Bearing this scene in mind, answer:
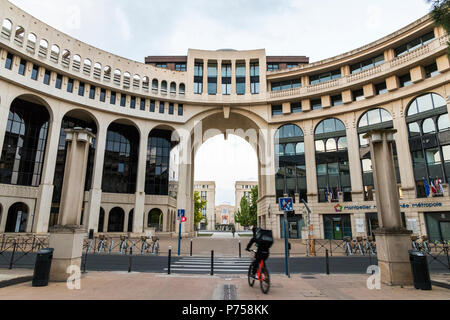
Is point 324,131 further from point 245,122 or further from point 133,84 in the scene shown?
point 133,84

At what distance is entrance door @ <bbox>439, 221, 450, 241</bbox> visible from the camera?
77.8 ft

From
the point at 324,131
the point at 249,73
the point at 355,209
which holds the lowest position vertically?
the point at 355,209

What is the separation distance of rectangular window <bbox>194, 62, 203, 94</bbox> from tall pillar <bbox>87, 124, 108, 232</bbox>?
47.8ft

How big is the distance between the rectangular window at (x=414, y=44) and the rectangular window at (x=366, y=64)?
1.82 m

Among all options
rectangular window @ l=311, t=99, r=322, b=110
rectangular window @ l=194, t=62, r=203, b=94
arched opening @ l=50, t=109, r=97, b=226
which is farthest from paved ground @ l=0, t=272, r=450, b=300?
rectangular window @ l=194, t=62, r=203, b=94

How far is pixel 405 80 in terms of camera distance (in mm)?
29609

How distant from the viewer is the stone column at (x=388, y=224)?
8091mm

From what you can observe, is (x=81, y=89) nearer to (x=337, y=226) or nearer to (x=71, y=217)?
(x=71, y=217)

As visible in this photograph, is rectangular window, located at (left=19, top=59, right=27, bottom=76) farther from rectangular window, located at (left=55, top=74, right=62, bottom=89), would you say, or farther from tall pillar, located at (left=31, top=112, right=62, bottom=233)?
tall pillar, located at (left=31, top=112, right=62, bottom=233)

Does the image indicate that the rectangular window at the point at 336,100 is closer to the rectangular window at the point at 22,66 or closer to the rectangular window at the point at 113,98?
the rectangular window at the point at 113,98

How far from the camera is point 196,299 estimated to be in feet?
→ 20.1

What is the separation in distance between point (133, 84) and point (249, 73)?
17473 mm

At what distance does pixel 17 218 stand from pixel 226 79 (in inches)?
1283
